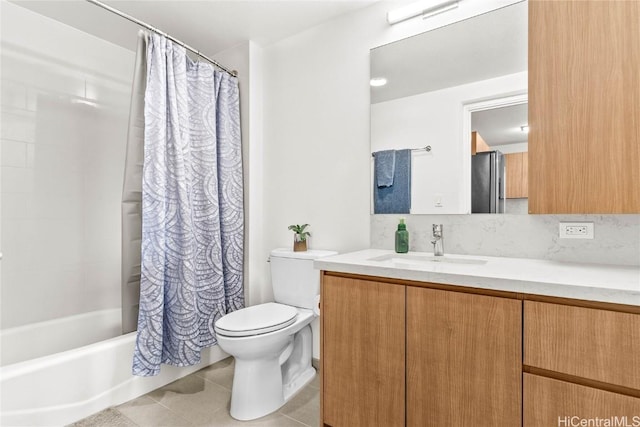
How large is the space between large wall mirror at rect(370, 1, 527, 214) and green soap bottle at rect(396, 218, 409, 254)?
0.13 metres

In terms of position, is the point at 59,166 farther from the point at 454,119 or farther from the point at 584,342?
the point at 584,342

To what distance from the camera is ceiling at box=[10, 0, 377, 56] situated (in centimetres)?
200

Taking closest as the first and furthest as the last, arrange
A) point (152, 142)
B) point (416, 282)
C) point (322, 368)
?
1. point (416, 282)
2. point (322, 368)
3. point (152, 142)

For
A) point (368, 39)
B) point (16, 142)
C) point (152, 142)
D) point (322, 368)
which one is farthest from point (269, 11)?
point (322, 368)

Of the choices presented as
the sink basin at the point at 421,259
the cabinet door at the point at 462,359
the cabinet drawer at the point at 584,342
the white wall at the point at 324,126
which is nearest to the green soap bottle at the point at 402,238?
the sink basin at the point at 421,259

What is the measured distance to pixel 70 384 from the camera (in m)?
1.58

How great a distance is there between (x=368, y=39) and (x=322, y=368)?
72.4 inches

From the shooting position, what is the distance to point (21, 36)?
2.04 m

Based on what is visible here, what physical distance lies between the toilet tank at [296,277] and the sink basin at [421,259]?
463 mm

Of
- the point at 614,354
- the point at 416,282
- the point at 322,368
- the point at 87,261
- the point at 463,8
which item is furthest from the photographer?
the point at 87,261

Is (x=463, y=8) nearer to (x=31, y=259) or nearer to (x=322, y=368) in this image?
(x=322, y=368)

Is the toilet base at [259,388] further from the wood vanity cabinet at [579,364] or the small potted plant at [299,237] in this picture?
the wood vanity cabinet at [579,364]

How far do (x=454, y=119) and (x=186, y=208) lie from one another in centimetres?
158

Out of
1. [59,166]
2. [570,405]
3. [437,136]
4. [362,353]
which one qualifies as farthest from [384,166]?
[59,166]
